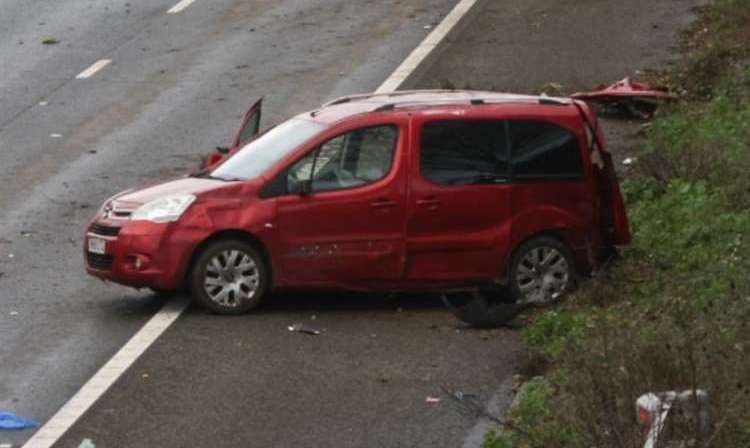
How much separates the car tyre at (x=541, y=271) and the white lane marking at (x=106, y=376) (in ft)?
9.51

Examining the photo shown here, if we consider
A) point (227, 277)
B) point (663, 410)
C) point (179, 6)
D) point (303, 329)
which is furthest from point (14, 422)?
point (179, 6)

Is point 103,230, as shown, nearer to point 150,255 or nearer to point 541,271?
point 150,255

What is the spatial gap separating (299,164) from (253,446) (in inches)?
176

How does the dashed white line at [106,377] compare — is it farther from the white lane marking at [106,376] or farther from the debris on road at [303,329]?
the debris on road at [303,329]

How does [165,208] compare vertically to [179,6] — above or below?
above

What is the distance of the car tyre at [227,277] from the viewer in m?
16.8

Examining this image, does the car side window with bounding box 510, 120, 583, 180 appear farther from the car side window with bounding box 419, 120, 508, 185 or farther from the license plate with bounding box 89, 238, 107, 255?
the license plate with bounding box 89, 238, 107, 255

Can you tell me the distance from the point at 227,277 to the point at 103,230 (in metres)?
1.22

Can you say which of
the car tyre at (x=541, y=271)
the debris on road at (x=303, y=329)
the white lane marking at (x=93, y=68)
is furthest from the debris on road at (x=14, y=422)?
the white lane marking at (x=93, y=68)

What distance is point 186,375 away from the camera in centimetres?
1485

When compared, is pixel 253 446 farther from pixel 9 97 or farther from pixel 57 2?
pixel 57 2

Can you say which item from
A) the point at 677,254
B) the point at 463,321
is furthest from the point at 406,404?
the point at 677,254

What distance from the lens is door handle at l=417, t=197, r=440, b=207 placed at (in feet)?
55.2

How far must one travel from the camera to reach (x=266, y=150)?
17.5m
